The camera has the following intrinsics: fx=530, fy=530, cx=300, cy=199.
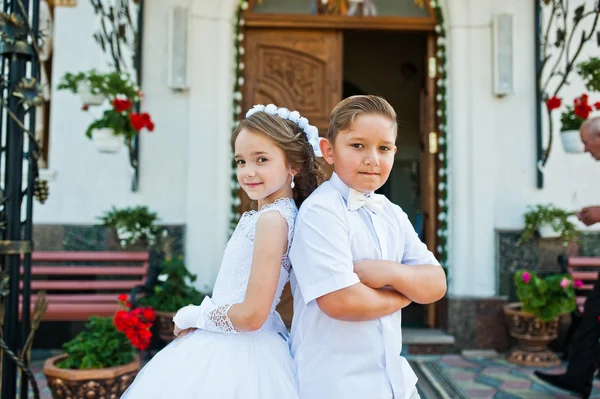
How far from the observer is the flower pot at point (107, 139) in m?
4.29

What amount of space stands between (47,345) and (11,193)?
9.40 ft

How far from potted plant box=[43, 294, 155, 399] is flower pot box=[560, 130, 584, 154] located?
3565 millimetres

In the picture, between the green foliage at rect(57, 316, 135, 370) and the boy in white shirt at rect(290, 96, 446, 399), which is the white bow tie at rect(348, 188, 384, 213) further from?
the green foliage at rect(57, 316, 135, 370)

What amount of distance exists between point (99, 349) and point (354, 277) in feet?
7.33

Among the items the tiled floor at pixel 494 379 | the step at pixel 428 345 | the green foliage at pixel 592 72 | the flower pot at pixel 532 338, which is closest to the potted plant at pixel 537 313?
the flower pot at pixel 532 338

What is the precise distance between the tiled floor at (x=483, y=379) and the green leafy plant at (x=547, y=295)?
0.51 meters

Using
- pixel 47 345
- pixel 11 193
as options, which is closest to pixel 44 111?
pixel 47 345

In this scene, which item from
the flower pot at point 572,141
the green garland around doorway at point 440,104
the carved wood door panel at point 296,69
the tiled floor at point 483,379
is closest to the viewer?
the tiled floor at point 483,379

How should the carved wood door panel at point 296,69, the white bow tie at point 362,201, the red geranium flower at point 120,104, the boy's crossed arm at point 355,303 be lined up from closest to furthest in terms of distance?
the boy's crossed arm at point 355,303 → the white bow tie at point 362,201 → the red geranium flower at point 120,104 → the carved wood door panel at point 296,69

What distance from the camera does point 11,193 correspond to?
2.51m

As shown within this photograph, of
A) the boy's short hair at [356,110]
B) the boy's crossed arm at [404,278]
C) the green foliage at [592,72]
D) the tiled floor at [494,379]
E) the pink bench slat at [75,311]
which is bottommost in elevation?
the tiled floor at [494,379]

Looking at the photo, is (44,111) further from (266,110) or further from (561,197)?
(561,197)

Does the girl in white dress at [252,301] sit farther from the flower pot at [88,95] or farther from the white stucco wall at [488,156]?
the white stucco wall at [488,156]

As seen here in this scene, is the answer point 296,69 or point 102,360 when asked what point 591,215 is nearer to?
point 296,69
